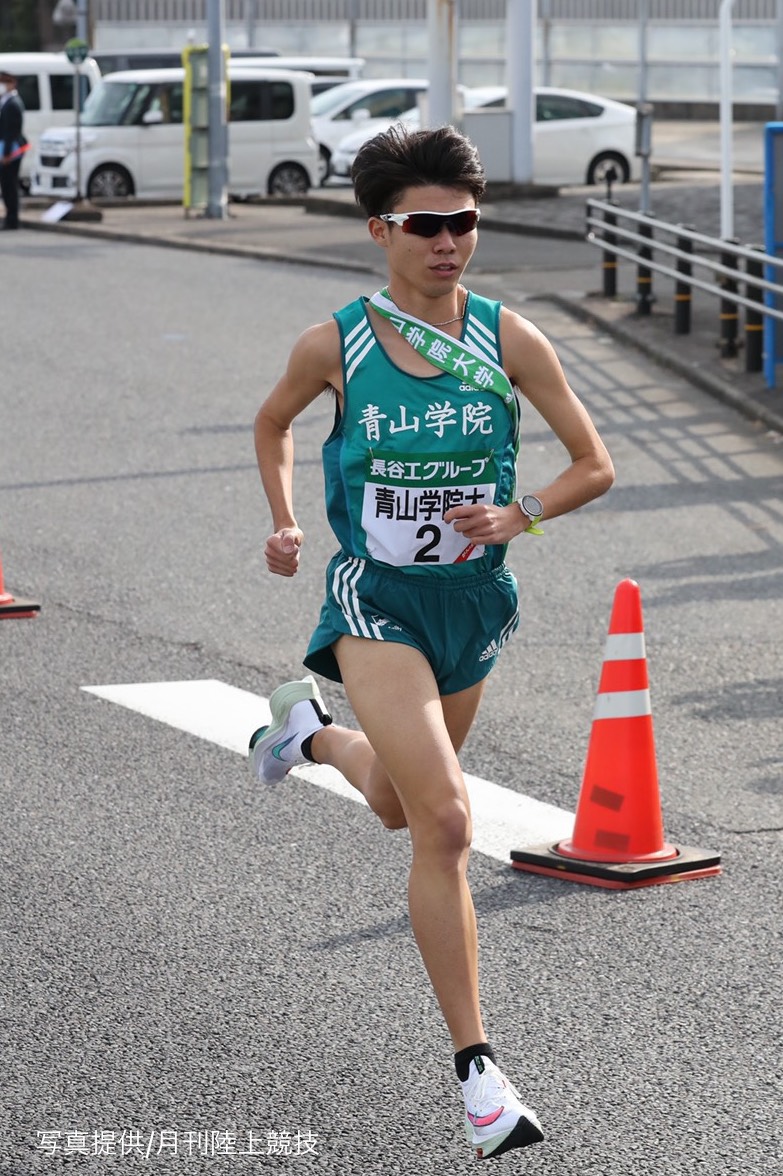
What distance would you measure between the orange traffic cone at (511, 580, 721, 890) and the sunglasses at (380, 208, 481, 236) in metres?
1.77

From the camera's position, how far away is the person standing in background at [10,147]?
26781 mm

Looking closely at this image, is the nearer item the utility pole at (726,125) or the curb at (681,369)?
the curb at (681,369)

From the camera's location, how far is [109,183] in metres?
32.0

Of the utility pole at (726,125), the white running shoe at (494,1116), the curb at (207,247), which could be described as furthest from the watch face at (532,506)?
the curb at (207,247)

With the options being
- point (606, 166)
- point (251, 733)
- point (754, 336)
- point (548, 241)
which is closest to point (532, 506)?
point (251, 733)

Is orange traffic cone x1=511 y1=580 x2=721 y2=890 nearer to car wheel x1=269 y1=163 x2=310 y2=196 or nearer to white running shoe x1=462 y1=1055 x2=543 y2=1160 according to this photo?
white running shoe x1=462 y1=1055 x2=543 y2=1160

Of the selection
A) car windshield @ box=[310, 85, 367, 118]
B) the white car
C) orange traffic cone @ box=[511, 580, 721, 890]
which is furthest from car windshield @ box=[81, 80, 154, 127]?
orange traffic cone @ box=[511, 580, 721, 890]

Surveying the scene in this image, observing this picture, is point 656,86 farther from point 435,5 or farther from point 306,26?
point 435,5

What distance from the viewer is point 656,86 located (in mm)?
49969

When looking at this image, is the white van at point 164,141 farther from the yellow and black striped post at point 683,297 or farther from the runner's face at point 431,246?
the runner's face at point 431,246

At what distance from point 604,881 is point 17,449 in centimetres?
791

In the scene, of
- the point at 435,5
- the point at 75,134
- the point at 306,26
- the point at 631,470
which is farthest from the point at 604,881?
the point at 306,26

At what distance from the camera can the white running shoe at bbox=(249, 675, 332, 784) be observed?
526 centimetres

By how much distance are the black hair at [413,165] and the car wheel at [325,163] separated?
32886 millimetres
